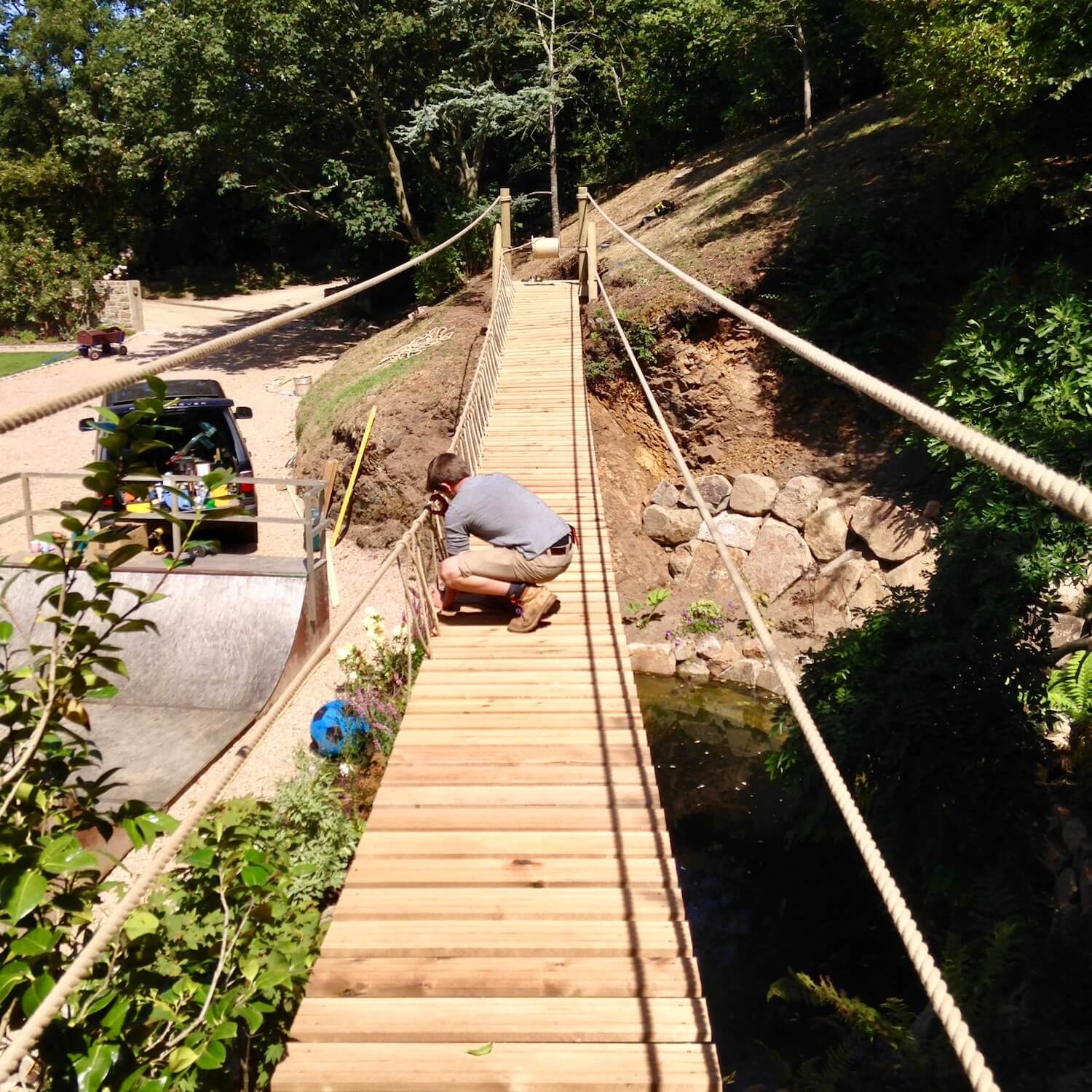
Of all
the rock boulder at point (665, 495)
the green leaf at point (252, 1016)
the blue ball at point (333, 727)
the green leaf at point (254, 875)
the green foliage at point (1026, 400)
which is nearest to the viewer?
the green leaf at point (252, 1016)

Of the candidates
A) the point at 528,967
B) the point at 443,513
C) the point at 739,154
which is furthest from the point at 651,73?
the point at 528,967

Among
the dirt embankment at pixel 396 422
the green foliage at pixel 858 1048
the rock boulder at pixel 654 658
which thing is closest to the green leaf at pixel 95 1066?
the green foliage at pixel 858 1048

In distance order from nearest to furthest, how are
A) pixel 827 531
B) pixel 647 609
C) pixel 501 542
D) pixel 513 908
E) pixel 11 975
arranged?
1. pixel 11 975
2. pixel 513 908
3. pixel 501 542
4. pixel 827 531
5. pixel 647 609

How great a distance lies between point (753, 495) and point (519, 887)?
26.3 ft

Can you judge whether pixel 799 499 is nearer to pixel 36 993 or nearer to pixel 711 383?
pixel 711 383

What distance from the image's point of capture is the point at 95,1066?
1.61 m

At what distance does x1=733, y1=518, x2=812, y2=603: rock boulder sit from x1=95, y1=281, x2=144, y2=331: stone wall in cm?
1737

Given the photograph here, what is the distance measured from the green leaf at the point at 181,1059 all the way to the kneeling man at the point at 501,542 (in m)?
2.95

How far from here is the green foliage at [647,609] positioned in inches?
397

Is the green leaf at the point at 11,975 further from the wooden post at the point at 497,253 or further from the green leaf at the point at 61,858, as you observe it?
the wooden post at the point at 497,253

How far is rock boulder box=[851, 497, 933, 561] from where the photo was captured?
9109 millimetres

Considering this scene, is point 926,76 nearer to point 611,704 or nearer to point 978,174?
point 978,174

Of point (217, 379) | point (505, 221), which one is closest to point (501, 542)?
point (505, 221)

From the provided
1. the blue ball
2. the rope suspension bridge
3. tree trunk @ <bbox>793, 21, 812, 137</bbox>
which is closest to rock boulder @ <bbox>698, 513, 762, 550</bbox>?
the blue ball
